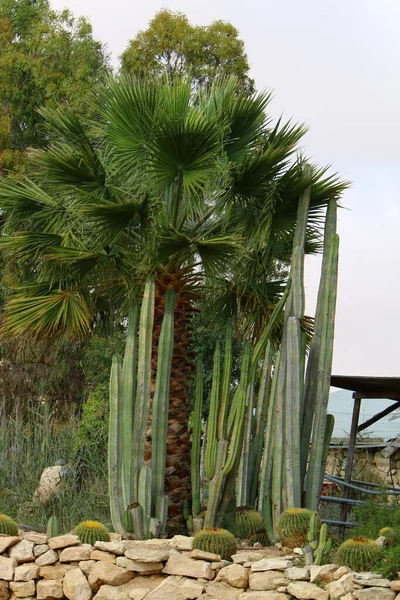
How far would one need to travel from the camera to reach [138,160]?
424 inches

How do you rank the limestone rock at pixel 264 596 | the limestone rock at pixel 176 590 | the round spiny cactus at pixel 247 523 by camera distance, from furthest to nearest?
1. the round spiny cactus at pixel 247 523
2. the limestone rock at pixel 176 590
3. the limestone rock at pixel 264 596

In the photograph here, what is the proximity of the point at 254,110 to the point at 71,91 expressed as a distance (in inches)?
368

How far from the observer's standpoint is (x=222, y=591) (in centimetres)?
920

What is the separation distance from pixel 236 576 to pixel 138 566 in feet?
3.69

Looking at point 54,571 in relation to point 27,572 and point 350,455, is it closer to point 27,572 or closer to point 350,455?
point 27,572

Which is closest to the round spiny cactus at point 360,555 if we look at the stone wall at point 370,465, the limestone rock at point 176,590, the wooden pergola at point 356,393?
the limestone rock at point 176,590

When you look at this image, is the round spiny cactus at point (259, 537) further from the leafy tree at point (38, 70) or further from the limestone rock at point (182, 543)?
the leafy tree at point (38, 70)

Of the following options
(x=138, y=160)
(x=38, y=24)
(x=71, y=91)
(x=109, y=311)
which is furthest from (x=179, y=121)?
(x=38, y=24)

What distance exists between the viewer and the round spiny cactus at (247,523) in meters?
10.7

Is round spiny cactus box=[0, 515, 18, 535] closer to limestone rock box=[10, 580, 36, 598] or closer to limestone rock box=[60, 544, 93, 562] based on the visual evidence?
limestone rock box=[10, 580, 36, 598]

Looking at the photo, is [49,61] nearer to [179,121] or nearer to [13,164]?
[13,164]

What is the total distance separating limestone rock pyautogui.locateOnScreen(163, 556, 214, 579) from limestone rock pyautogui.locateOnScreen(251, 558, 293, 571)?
49 cm

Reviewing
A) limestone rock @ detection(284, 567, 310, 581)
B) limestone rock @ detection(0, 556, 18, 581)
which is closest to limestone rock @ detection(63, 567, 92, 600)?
limestone rock @ detection(0, 556, 18, 581)

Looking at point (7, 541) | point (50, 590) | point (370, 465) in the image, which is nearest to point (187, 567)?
point (50, 590)
